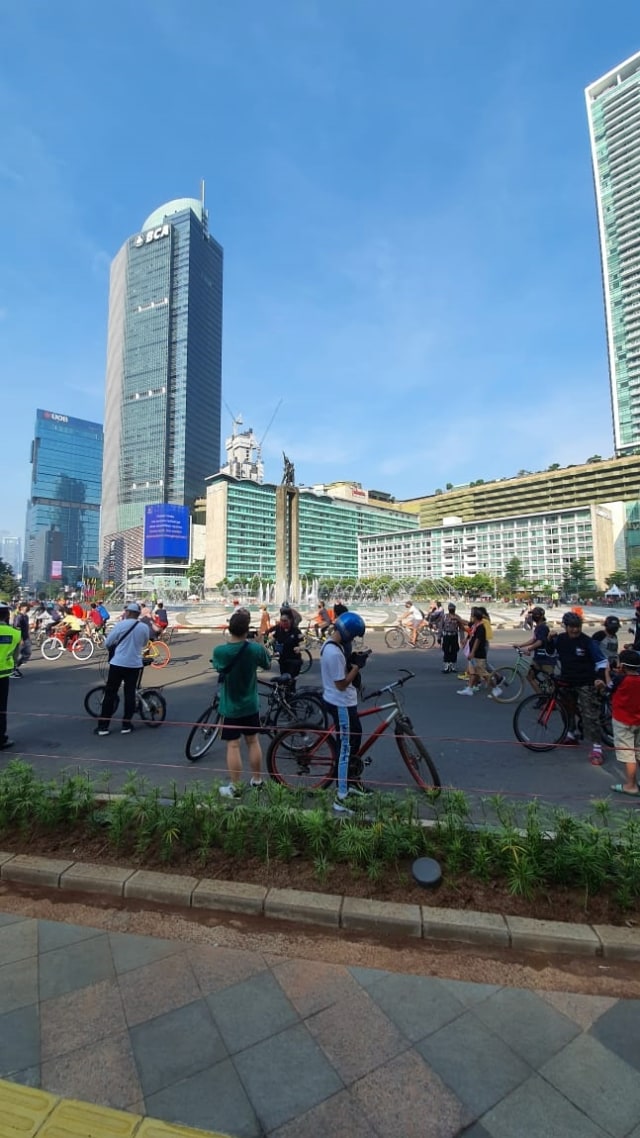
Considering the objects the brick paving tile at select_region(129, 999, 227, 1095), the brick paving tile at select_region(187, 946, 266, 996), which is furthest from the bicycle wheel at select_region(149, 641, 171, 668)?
the brick paving tile at select_region(129, 999, 227, 1095)

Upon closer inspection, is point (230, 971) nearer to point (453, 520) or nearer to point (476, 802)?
point (476, 802)

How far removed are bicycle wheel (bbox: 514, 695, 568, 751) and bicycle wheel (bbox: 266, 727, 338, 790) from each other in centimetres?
277

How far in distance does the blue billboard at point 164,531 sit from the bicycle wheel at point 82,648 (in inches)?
4744

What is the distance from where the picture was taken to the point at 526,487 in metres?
149

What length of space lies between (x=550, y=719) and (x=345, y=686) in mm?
3413

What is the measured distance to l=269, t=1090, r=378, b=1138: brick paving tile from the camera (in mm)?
1871

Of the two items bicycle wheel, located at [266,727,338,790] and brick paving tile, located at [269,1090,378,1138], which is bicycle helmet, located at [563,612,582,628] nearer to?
bicycle wheel, located at [266,727,338,790]

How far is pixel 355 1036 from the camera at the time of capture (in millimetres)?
2314

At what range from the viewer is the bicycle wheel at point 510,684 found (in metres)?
10.3

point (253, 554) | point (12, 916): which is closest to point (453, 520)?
point (253, 554)

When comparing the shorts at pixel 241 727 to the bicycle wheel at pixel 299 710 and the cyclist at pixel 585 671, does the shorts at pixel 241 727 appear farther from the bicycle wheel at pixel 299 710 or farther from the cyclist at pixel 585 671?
the cyclist at pixel 585 671

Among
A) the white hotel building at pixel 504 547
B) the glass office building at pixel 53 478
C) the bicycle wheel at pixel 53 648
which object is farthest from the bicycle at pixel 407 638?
the glass office building at pixel 53 478

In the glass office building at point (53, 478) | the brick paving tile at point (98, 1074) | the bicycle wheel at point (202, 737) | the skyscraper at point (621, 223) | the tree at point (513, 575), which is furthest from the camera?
the glass office building at point (53, 478)

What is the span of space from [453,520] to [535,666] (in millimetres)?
153117
